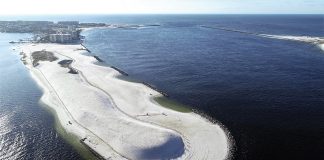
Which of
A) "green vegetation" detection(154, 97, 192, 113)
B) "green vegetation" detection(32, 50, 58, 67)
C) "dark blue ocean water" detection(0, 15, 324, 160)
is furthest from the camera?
"green vegetation" detection(32, 50, 58, 67)

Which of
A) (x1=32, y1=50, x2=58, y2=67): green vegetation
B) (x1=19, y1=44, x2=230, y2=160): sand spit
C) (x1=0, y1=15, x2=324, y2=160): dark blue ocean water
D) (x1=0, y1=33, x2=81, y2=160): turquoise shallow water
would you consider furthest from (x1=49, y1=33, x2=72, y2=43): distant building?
(x1=19, y1=44, x2=230, y2=160): sand spit

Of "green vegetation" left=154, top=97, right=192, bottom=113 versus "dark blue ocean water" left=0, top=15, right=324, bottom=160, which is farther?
"green vegetation" left=154, top=97, right=192, bottom=113

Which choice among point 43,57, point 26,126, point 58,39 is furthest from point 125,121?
point 58,39

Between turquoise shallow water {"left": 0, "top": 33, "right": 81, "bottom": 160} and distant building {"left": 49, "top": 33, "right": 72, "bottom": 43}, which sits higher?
distant building {"left": 49, "top": 33, "right": 72, "bottom": 43}

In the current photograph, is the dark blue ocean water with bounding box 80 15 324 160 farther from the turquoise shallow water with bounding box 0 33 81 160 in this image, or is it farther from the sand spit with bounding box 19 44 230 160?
the turquoise shallow water with bounding box 0 33 81 160

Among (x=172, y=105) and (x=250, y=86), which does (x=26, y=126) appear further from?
(x=250, y=86)

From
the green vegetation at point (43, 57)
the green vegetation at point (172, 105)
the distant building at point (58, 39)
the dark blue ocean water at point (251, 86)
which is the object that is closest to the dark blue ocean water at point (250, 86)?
the dark blue ocean water at point (251, 86)
